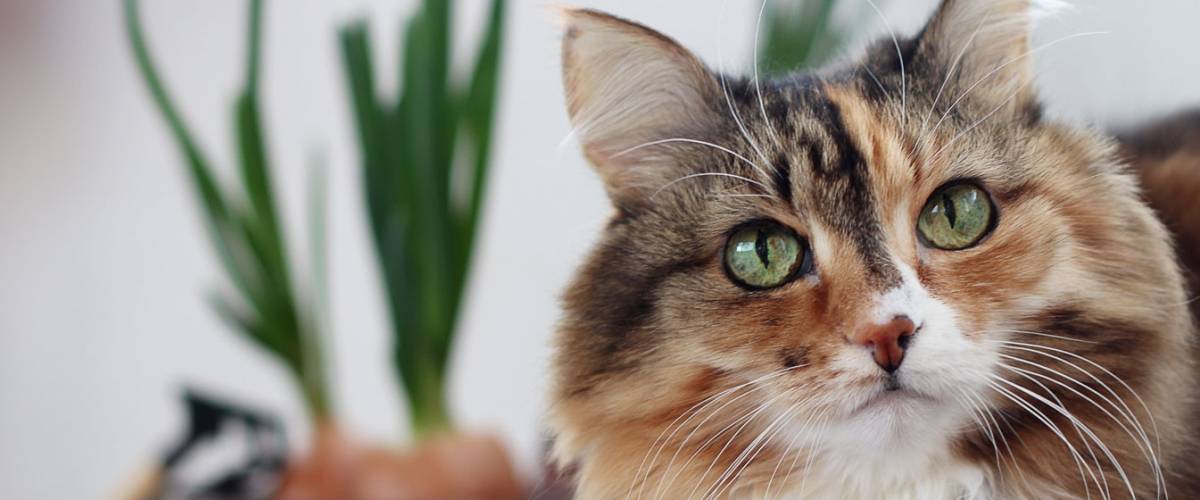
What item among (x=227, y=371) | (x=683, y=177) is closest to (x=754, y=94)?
(x=683, y=177)

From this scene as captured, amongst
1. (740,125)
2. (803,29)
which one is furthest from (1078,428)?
(803,29)

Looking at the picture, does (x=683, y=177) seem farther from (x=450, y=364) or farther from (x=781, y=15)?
(x=450, y=364)

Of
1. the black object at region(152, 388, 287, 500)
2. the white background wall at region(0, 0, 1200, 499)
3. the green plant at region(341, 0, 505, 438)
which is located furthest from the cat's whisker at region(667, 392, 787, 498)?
the white background wall at region(0, 0, 1200, 499)

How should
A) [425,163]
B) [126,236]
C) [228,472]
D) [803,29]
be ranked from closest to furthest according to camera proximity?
[803,29] → [425,163] → [228,472] → [126,236]

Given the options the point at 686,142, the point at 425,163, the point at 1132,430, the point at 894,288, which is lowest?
the point at 1132,430

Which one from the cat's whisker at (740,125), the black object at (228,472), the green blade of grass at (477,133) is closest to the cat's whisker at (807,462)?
the cat's whisker at (740,125)

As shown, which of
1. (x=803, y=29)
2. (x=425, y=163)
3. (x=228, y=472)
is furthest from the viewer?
(x=228, y=472)

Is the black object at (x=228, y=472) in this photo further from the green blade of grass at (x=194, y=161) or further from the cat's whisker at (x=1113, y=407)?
the cat's whisker at (x=1113, y=407)

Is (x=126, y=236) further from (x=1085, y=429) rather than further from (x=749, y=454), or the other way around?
(x=1085, y=429)
